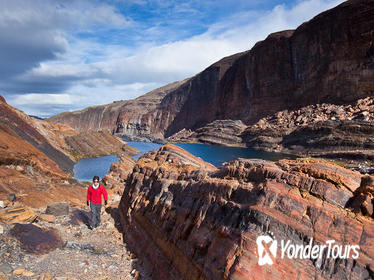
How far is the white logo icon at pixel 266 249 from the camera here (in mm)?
5332

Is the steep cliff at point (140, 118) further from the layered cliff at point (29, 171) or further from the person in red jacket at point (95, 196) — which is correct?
the person in red jacket at point (95, 196)

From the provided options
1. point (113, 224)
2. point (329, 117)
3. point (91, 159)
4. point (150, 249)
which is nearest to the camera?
point (150, 249)

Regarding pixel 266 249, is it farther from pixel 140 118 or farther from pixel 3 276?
pixel 140 118

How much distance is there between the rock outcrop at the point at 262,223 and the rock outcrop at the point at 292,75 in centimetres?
7005

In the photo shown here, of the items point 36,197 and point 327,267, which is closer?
point 327,267

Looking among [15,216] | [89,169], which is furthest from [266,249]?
[89,169]

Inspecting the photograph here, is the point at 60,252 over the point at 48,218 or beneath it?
beneath

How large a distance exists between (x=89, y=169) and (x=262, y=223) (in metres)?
41.4

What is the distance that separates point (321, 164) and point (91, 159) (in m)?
52.2

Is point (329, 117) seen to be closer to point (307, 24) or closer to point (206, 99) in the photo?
point (307, 24)

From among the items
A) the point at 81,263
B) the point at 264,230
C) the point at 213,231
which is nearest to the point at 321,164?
the point at 264,230

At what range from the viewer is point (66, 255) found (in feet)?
28.3

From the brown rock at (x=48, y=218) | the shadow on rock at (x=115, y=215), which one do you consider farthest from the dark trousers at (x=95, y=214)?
the brown rock at (x=48, y=218)

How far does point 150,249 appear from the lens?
9.23 m
